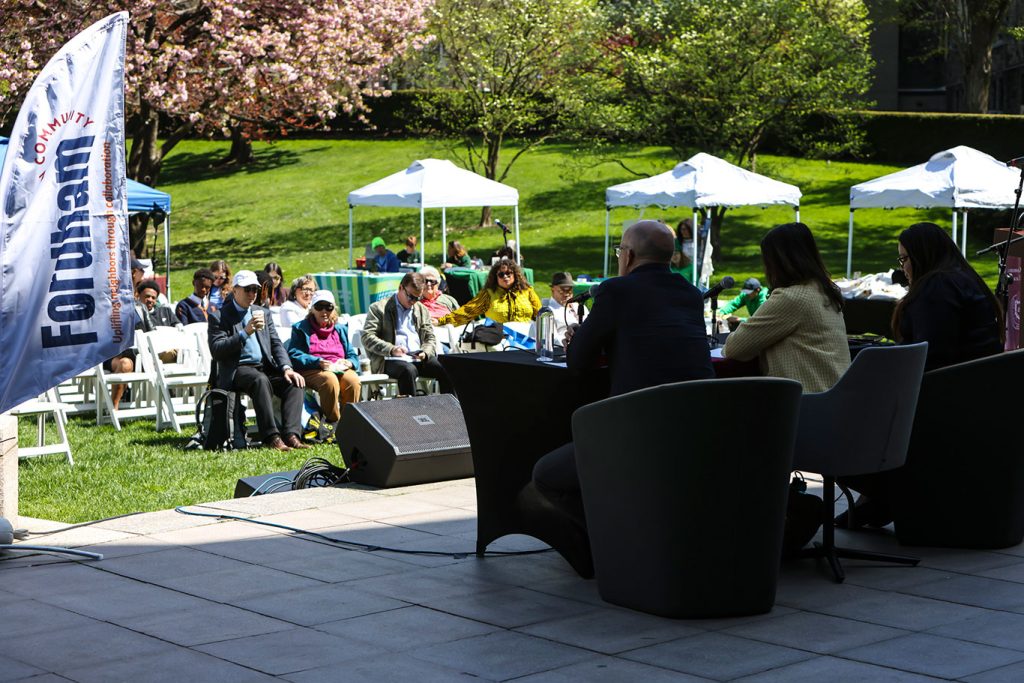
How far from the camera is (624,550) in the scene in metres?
5.08

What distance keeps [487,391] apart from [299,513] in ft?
6.23

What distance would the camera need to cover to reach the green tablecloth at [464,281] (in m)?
20.0

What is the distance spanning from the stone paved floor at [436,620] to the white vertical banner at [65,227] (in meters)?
0.98

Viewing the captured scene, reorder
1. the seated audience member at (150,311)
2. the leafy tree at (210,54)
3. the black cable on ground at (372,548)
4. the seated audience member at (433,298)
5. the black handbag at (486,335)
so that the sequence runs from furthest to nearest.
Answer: the leafy tree at (210,54) < the seated audience member at (150,311) < the seated audience member at (433,298) < the black handbag at (486,335) < the black cable on ground at (372,548)

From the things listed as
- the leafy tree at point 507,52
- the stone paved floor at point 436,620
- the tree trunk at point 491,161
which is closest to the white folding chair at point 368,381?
the stone paved floor at point 436,620

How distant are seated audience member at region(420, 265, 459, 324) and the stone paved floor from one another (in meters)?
6.48

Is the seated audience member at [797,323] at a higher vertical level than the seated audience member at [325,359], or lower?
higher

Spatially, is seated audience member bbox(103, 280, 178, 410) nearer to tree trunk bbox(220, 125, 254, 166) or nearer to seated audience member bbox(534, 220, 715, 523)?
seated audience member bbox(534, 220, 715, 523)

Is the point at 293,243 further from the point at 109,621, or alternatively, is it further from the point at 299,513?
the point at 109,621

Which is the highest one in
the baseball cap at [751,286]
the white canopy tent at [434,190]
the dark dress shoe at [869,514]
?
the white canopy tent at [434,190]

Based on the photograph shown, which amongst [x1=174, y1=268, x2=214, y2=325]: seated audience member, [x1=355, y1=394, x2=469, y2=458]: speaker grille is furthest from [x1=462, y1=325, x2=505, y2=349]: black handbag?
[x1=174, y1=268, x2=214, y2=325]: seated audience member

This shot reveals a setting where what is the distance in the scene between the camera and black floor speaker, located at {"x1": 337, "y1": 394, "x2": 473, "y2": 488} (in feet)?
26.4

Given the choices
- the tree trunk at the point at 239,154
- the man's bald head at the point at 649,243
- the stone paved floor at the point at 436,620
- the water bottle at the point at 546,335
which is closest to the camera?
the stone paved floor at the point at 436,620

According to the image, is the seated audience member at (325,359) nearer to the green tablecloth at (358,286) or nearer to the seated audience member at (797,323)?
the seated audience member at (797,323)
